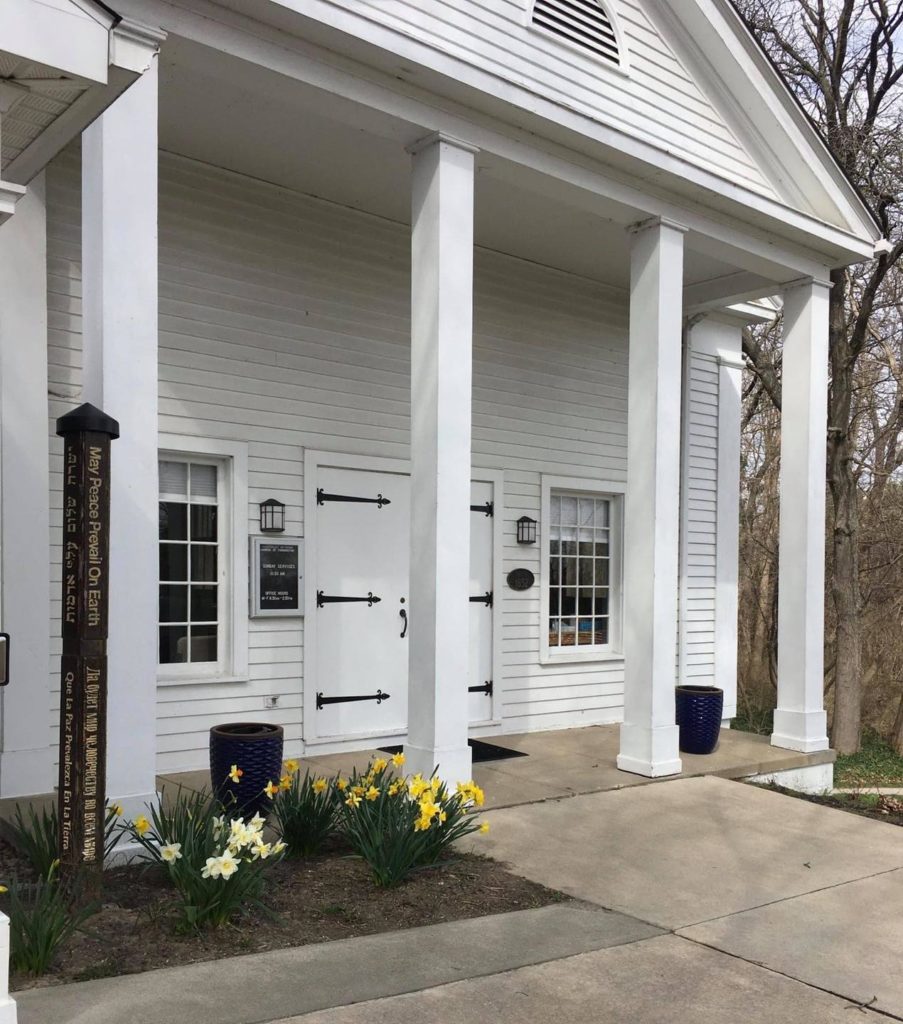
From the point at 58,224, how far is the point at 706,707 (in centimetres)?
561

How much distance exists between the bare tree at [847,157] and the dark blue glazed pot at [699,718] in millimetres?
3988

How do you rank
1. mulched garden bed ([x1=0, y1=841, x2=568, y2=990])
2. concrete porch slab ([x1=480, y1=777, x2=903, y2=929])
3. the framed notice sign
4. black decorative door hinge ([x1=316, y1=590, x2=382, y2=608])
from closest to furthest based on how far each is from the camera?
mulched garden bed ([x1=0, y1=841, x2=568, y2=990]), concrete porch slab ([x1=480, y1=777, x2=903, y2=929]), the framed notice sign, black decorative door hinge ([x1=316, y1=590, x2=382, y2=608])

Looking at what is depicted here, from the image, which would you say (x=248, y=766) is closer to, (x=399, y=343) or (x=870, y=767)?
(x=399, y=343)

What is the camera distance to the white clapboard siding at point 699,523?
9.92 meters

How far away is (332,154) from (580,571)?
4451 millimetres

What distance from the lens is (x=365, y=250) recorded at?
753 centimetres

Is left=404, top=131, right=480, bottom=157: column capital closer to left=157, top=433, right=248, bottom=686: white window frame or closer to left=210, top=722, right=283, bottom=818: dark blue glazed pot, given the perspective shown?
left=157, top=433, right=248, bottom=686: white window frame

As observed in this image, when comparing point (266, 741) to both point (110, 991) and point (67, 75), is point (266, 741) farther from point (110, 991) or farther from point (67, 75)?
point (67, 75)

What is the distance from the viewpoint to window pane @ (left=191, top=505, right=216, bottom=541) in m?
6.81

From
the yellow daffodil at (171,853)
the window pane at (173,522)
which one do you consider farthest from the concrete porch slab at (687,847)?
the window pane at (173,522)

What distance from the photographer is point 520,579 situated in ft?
27.8

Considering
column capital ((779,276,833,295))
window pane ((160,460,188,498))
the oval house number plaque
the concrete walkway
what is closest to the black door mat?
the oval house number plaque

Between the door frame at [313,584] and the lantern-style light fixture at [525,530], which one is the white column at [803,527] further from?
the door frame at [313,584]

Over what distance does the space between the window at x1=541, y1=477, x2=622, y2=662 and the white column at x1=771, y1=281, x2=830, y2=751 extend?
1.71 metres
